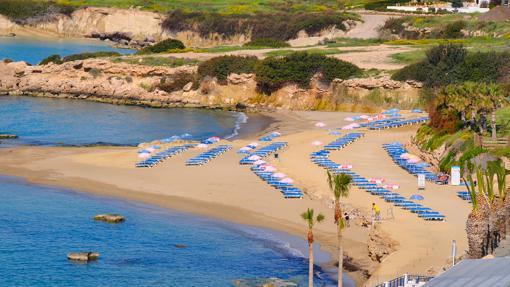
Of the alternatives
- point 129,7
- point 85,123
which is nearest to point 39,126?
point 85,123

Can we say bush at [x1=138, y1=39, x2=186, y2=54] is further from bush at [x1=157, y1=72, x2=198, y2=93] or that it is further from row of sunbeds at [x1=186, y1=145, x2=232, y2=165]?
row of sunbeds at [x1=186, y1=145, x2=232, y2=165]

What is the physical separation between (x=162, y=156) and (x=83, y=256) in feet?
81.9

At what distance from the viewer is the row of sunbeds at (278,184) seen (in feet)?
199

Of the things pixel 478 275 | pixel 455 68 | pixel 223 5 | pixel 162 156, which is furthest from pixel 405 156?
pixel 223 5

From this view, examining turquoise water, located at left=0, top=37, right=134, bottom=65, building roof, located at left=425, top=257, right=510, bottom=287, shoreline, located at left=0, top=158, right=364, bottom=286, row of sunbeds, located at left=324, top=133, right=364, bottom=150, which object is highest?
building roof, located at left=425, top=257, right=510, bottom=287

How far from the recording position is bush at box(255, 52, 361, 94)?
106 meters

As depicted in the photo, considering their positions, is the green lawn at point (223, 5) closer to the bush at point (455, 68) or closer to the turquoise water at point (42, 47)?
the turquoise water at point (42, 47)

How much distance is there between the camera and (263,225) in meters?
55.3

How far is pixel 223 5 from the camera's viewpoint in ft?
609

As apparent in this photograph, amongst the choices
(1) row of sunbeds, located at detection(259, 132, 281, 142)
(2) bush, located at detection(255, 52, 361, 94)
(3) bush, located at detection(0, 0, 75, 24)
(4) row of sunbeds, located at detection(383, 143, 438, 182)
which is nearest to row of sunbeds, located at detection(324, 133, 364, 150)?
(4) row of sunbeds, located at detection(383, 143, 438, 182)

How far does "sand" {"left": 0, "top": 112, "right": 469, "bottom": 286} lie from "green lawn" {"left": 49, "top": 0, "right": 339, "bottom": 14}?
97336 millimetres

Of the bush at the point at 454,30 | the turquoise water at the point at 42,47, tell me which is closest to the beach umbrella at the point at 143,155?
the turquoise water at the point at 42,47

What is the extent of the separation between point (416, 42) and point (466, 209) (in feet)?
259

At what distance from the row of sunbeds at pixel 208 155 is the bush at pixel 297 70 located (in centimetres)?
2951
